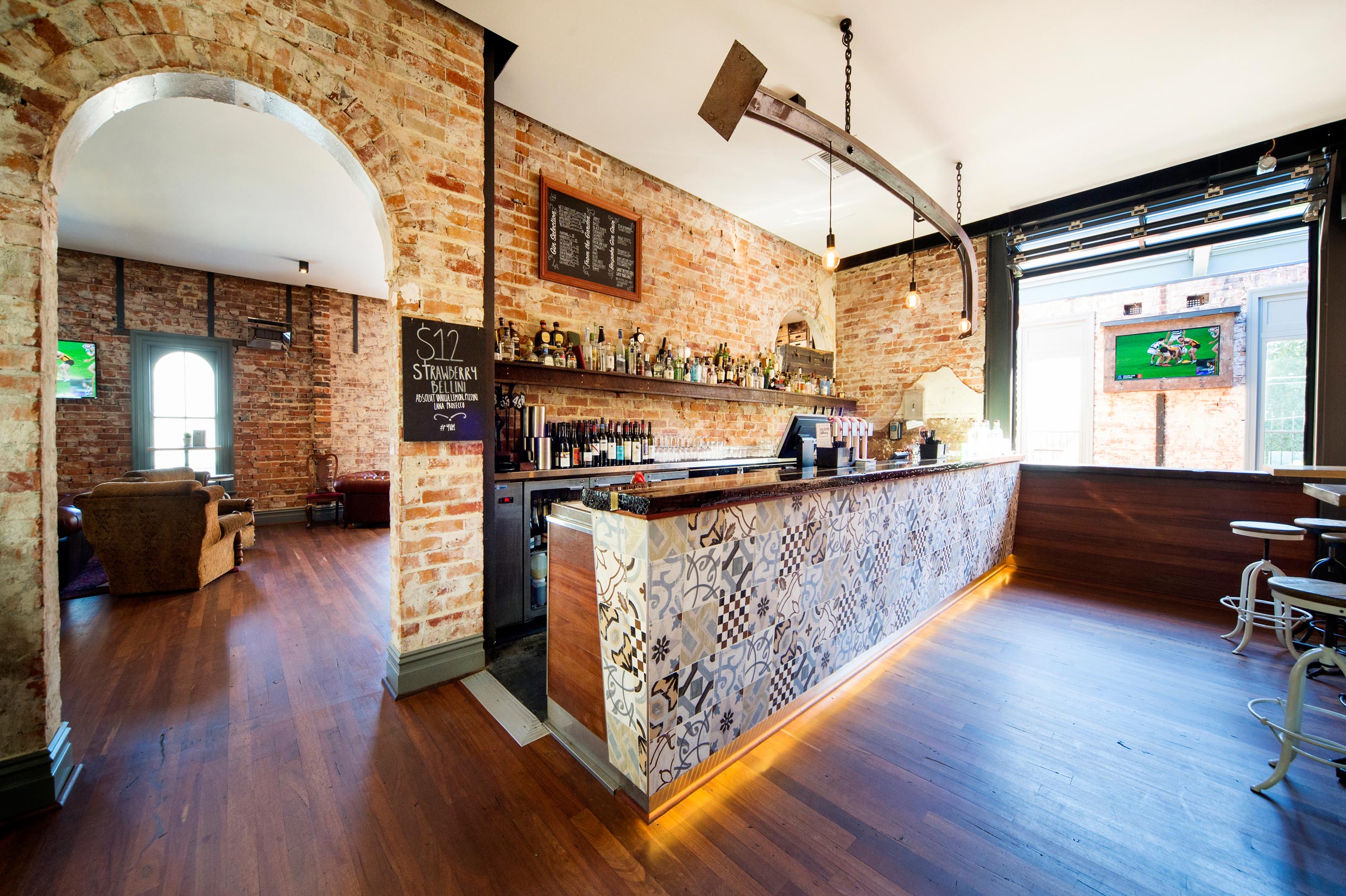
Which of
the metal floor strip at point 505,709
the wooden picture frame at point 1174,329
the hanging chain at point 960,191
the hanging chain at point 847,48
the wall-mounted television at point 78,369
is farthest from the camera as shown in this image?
the wooden picture frame at point 1174,329

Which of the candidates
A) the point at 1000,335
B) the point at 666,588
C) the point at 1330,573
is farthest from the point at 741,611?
the point at 1000,335

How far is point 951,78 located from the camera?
3221 mm

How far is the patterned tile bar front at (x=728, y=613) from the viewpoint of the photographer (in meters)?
1.61

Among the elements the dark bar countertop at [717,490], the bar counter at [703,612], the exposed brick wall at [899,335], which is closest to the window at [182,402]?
the bar counter at [703,612]

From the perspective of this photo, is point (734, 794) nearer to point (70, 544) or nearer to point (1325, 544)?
point (1325, 544)

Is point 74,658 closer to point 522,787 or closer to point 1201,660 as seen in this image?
point 522,787

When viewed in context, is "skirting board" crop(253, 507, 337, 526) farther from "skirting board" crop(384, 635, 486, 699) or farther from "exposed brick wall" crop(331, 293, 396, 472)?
"skirting board" crop(384, 635, 486, 699)

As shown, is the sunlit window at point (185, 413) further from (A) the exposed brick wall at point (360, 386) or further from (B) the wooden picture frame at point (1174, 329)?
(B) the wooden picture frame at point (1174, 329)

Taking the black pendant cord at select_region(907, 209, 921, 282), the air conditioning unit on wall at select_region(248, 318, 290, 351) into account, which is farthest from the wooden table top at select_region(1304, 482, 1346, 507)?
the air conditioning unit on wall at select_region(248, 318, 290, 351)

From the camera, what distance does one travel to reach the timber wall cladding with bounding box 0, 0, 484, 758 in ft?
5.42

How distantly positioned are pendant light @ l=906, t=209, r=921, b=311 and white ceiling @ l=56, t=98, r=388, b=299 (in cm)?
493

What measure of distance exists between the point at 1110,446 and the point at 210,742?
35.5 feet

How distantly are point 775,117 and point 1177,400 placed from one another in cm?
867

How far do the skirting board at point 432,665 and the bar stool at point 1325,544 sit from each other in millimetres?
4723
